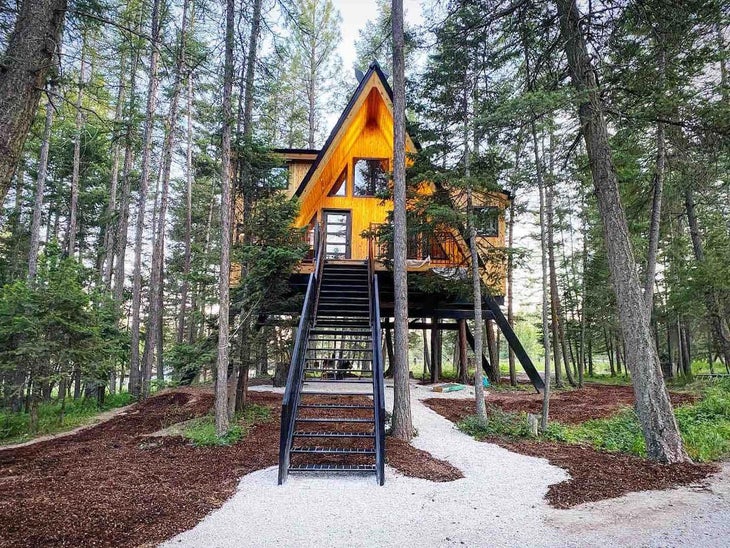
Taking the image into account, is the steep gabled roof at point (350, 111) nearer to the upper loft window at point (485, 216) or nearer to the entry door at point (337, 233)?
the entry door at point (337, 233)

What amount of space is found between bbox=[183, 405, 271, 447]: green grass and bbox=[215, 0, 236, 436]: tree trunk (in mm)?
161

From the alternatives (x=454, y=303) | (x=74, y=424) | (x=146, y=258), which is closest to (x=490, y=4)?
(x=454, y=303)

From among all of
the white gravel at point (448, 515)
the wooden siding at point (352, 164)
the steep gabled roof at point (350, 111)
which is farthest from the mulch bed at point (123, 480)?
the steep gabled roof at point (350, 111)

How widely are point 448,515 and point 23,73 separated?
18.3ft

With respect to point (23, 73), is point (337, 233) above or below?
above

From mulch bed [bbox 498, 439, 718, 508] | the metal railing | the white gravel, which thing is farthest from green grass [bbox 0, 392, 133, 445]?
mulch bed [bbox 498, 439, 718, 508]

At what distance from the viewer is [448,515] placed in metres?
3.76

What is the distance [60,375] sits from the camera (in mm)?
7809

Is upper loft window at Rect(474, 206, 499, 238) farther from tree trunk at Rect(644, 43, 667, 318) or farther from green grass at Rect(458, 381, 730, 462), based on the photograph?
green grass at Rect(458, 381, 730, 462)

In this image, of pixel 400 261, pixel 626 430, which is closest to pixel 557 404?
pixel 626 430

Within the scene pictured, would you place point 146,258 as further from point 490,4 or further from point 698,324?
point 698,324

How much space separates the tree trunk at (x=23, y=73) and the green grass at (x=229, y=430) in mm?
4600

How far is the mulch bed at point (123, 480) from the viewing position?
329 centimetres

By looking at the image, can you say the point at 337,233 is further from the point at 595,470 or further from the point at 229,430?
the point at 595,470
